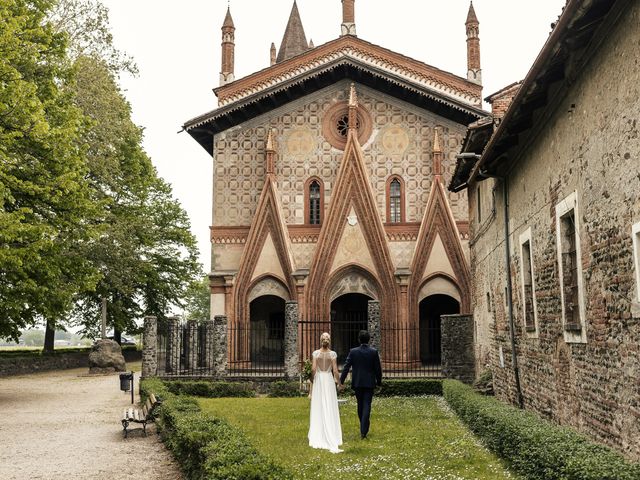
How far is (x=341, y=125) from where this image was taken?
29906mm

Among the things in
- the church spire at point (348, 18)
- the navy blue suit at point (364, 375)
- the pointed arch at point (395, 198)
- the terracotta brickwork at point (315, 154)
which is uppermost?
the church spire at point (348, 18)

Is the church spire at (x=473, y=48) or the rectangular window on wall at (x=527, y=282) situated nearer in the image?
the rectangular window on wall at (x=527, y=282)

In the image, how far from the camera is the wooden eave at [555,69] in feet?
24.2

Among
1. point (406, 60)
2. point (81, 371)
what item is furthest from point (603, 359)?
point (81, 371)

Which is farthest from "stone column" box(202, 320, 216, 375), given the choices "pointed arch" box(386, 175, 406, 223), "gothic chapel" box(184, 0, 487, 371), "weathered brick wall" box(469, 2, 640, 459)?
"weathered brick wall" box(469, 2, 640, 459)

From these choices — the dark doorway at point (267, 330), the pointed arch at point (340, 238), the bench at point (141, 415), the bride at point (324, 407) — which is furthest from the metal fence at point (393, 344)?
the bride at point (324, 407)

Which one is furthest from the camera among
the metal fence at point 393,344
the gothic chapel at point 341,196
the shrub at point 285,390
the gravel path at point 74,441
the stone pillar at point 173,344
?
the gothic chapel at point 341,196

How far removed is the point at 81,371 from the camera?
34156mm

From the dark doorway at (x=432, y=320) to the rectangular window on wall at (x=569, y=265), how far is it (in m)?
18.9

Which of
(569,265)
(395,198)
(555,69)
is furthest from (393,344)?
(555,69)

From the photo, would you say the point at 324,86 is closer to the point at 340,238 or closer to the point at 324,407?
the point at 340,238

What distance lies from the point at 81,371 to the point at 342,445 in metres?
26.4

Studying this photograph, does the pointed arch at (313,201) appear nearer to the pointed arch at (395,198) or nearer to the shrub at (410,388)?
the pointed arch at (395,198)

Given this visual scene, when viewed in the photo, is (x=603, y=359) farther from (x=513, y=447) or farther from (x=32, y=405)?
(x=32, y=405)
